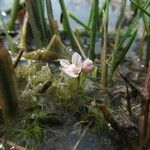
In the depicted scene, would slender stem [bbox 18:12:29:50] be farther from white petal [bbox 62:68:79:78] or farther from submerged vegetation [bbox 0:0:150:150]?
white petal [bbox 62:68:79:78]

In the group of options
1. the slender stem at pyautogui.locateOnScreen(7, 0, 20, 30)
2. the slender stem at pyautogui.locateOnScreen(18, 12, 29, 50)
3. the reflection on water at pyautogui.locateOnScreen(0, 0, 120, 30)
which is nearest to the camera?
the slender stem at pyautogui.locateOnScreen(18, 12, 29, 50)

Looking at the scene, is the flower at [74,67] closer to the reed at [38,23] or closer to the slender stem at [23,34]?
the reed at [38,23]

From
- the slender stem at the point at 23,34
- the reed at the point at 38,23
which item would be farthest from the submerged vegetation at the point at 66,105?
the slender stem at the point at 23,34

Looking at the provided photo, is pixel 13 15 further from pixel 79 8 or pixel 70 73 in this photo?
pixel 70 73

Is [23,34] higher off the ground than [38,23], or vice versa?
[38,23]

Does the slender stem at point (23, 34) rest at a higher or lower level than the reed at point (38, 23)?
lower

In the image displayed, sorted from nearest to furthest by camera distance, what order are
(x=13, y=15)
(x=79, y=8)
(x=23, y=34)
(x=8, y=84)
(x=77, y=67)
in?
(x=8, y=84) < (x=77, y=67) < (x=23, y=34) < (x=13, y=15) < (x=79, y=8)

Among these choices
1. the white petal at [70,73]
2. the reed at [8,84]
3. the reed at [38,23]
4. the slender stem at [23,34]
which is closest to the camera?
the reed at [8,84]

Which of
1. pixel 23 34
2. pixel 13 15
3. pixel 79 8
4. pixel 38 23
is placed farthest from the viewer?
pixel 79 8

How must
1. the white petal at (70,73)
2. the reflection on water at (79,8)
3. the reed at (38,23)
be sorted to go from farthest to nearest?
the reflection on water at (79,8) < the reed at (38,23) < the white petal at (70,73)

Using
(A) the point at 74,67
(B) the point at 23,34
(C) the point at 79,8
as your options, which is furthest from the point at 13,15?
(A) the point at 74,67

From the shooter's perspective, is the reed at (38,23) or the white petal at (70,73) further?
the reed at (38,23)

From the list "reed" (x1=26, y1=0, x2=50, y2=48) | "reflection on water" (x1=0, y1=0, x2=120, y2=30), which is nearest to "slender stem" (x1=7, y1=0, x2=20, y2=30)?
"reflection on water" (x1=0, y1=0, x2=120, y2=30)
